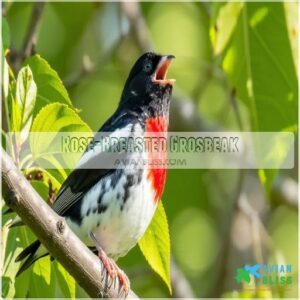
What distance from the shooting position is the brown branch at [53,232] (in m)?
2.64

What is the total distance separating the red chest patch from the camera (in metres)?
3.50

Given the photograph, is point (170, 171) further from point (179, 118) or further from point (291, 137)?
point (291, 137)

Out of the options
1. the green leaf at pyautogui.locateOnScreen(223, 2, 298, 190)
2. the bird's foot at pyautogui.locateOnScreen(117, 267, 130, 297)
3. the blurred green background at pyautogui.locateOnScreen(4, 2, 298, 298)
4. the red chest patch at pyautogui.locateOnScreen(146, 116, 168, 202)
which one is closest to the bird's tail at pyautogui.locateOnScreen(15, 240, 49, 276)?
the bird's foot at pyautogui.locateOnScreen(117, 267, 130, 297)

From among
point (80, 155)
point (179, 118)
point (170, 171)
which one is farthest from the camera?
point (170, 171)

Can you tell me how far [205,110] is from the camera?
21.0ft

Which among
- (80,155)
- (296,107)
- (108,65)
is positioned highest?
→ (108,65)

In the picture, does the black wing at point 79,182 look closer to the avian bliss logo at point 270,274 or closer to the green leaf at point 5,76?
the green leaf at point 5,76

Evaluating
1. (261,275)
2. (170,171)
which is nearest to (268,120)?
(261,275)

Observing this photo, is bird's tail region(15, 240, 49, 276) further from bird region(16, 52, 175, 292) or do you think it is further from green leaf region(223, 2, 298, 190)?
green leaf region(223, 2, 298, 190)

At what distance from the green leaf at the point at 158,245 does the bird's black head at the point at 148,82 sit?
0.69m

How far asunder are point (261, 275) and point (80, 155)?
1.46 m

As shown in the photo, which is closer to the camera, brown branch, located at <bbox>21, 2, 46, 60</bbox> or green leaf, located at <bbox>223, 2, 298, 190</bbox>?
green leaf, located at <bbox>223, 2, 298, 190</bbox>

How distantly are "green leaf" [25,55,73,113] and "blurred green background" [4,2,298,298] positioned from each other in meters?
1.23
